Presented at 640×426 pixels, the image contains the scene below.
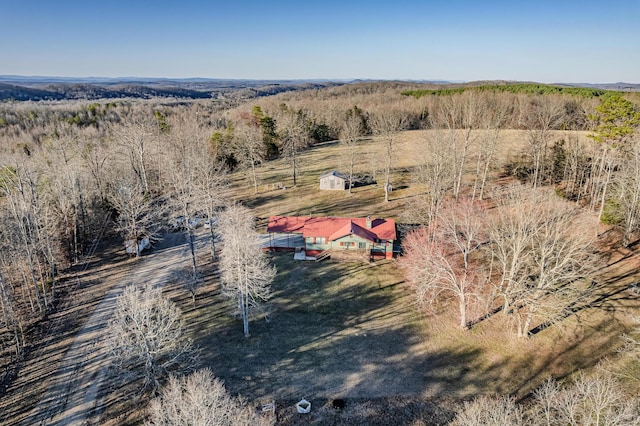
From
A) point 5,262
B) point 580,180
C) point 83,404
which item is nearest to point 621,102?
point 580,180

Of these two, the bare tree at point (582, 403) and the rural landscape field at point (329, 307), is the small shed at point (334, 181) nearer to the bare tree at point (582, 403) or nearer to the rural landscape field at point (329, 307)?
the rural landscape field at point (329, 307)

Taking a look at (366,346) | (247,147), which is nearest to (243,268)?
(366,346)

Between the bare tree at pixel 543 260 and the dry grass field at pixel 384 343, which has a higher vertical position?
the bare tree at pixel 543 260

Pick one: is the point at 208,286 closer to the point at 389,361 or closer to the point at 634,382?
the point at 389,361

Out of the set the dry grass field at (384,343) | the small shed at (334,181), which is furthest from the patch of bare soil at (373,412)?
the small shed at (334,181)

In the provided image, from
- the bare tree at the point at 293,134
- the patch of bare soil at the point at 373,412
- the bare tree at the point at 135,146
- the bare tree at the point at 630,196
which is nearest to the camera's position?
the patch of bare soil at the point at 373,412

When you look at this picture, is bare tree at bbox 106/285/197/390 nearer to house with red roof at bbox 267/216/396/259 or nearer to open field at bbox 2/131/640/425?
open field at bbox 2/131/640/425

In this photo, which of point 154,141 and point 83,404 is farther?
point 154,141
